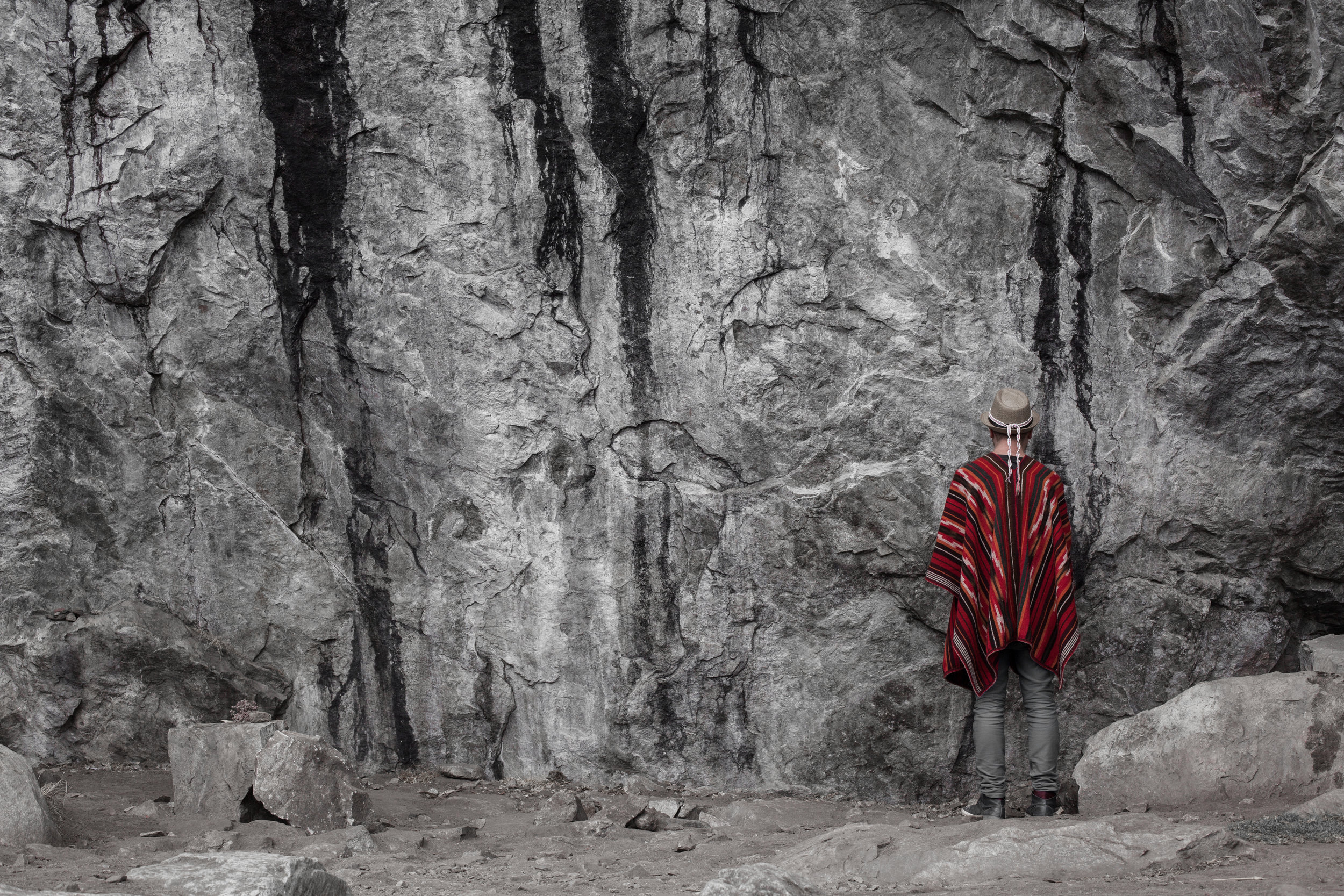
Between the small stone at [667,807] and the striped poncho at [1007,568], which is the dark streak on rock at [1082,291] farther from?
the small stone at [667,807]

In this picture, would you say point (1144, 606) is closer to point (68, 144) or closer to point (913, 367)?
point (913, 367)

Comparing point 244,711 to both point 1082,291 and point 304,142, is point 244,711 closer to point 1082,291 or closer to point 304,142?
point 304,142

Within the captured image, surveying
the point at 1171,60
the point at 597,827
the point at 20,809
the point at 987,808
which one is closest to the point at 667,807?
the point at 597,827

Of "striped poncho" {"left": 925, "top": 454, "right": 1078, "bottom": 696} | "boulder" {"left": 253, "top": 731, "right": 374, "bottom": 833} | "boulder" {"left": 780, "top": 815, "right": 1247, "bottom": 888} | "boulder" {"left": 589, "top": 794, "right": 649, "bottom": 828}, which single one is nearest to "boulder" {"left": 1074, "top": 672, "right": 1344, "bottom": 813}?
"striped poncho" {"left": 925, "top": 454, "right": 1078, "bottom": 696}

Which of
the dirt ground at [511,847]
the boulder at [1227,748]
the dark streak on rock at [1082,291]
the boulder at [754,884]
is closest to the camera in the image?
the boulder at [754,884]

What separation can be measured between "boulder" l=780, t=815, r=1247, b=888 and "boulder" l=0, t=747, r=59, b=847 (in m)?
2.24

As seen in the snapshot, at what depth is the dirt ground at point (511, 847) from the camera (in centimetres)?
304

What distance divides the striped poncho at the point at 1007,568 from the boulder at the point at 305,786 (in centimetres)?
A: 213

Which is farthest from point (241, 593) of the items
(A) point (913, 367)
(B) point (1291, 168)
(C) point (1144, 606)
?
(B) point (1291, 168)

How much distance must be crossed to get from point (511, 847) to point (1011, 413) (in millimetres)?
2211

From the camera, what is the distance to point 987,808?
4.11 m

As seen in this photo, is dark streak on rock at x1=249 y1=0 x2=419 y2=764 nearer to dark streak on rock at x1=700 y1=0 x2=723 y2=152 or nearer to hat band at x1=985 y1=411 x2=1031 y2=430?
dark streak on rock at x1=700 y1=0 x2=723 y2=152

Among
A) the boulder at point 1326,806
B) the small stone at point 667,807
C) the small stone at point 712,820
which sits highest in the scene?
the boulder at point 1326,806

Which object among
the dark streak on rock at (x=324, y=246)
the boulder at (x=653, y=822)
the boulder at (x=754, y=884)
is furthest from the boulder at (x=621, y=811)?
the boulder at (x=754, y=884)
